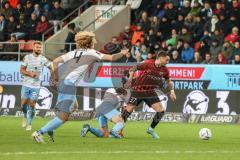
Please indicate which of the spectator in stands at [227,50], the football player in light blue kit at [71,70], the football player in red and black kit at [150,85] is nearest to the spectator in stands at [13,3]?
the spectator in stands at [227,50]

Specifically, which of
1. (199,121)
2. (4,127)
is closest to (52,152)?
(4,127)

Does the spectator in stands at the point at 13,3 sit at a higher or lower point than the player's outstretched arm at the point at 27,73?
higher

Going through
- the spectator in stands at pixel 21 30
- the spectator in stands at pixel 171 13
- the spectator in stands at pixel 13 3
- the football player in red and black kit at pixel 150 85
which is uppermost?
the spectator in stands at pixel 13 3

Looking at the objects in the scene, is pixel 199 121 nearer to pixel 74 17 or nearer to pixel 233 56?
pixel 233 56

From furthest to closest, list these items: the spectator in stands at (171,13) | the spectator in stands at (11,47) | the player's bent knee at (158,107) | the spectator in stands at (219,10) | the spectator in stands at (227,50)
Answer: the spectator in stands at (11,47)
the spectator in stands at (171,13)
the spectator in stands at (219,10)
the spectator in stands at (227,50)
the player's bent knee at (158,107)

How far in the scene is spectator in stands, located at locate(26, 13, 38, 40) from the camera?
35344 millimetres

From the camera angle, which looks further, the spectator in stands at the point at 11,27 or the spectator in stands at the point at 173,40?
the spectator in stands at the point at 11,27

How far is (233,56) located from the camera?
29.0 meters

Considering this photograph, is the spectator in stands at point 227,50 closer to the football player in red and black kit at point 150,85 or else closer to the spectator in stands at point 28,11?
the football player in red and black kit at point 150,85

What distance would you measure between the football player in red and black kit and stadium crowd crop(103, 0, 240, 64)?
8636mm

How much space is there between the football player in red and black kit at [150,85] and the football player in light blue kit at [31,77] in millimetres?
3157

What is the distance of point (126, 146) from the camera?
1691cm

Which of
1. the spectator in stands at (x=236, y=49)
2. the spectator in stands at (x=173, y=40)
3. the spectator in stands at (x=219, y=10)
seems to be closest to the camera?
the spectator in stands at (x=236, y=49)

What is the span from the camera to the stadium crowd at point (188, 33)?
97.0 ft
